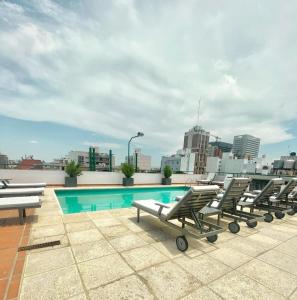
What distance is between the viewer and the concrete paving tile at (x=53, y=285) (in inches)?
72.5

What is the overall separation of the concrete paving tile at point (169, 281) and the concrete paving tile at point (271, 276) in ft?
2.83

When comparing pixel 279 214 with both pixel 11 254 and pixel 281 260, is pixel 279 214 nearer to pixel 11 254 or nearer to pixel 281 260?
pixel 281 260

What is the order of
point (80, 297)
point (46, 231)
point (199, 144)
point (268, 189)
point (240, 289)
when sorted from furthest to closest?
point (199, 144)
point (268, 189)
point (46, 231)
point (240, 289)
point (80, 297)

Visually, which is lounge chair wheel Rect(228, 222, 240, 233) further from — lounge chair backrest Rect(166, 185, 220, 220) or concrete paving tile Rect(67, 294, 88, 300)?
concrete paving tile Rect(67, 294, 88, 300)

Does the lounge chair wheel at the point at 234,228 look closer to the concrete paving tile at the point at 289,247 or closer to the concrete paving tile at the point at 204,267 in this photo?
the concrete paving tile at the point at 289,247

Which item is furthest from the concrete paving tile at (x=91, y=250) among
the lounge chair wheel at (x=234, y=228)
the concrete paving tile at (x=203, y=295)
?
the lounge chair wheel at (x=234, y=228)

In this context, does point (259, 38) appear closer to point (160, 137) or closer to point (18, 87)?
point (18, 87)

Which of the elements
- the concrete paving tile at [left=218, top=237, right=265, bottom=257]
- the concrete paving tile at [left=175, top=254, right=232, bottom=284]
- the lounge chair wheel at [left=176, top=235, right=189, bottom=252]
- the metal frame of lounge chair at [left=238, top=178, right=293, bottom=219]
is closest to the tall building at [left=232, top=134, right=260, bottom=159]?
the metal frame of lounge chair at [left=238, top=178, right=293, bottom=219]

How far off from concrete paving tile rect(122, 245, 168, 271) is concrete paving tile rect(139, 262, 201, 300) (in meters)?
0.13

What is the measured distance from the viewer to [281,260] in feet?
9.21

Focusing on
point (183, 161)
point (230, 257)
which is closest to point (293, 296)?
point (230, 257)

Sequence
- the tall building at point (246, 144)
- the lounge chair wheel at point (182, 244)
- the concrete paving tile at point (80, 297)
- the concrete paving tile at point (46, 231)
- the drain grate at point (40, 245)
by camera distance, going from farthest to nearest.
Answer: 1. the tall building at point (246, 144)
2. the concrete paving tile at point (46, 231)
3. the lounge chair wheel at point (182, 244)
4. the drain grate at point (40, 245)
5. the concrete paving tile at point (80, 297)

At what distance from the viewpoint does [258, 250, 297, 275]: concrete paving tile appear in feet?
8.45

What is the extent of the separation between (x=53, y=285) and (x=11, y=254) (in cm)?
115
